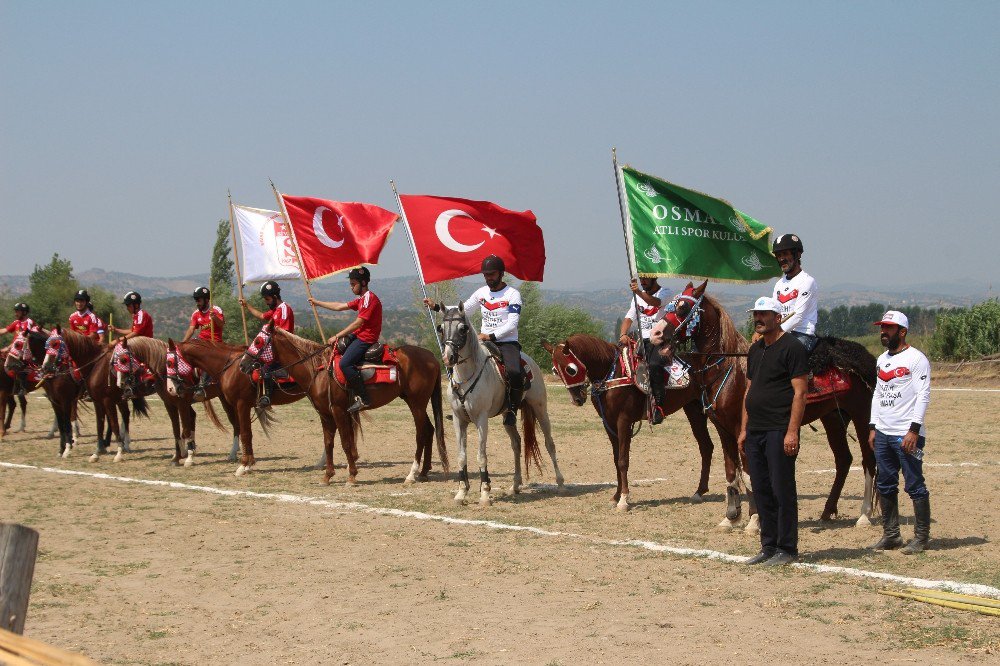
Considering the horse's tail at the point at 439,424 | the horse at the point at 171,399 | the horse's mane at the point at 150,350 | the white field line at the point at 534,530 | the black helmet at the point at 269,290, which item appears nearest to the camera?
the white field line at the point at 534,530

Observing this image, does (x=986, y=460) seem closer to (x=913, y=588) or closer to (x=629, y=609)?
(x=913, y=588)

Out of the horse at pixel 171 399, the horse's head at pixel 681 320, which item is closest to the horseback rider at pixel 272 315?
the horse at pixel 171 399

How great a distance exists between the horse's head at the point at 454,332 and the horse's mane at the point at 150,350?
7.72 metres

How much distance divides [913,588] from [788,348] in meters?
2.17

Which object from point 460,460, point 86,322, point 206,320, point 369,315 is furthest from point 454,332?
point 86,322

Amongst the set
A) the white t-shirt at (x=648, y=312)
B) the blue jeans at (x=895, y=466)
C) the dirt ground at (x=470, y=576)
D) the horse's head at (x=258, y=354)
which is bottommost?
the dirt ground at (x=470, y=576)

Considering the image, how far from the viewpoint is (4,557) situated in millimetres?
4387

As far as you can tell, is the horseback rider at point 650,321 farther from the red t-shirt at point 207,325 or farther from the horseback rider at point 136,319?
the horseback rider at point 136,319

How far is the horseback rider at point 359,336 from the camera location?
50.6ft

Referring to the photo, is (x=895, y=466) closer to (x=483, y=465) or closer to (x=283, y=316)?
(x=483, y=465)

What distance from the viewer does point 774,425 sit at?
9.29 metres

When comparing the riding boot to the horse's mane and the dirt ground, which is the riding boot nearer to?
the dirt ground

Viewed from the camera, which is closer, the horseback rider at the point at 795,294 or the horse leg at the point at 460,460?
the horseback rider at the point at 795,294

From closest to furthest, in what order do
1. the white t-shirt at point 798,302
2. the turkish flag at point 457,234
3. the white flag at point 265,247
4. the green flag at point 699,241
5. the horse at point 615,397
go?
the white t-shirt at point 798,302
the green flag at point 699,241
the horse at point 615,397
the turkish flag at point 457,234
the white flag at point 265,247
